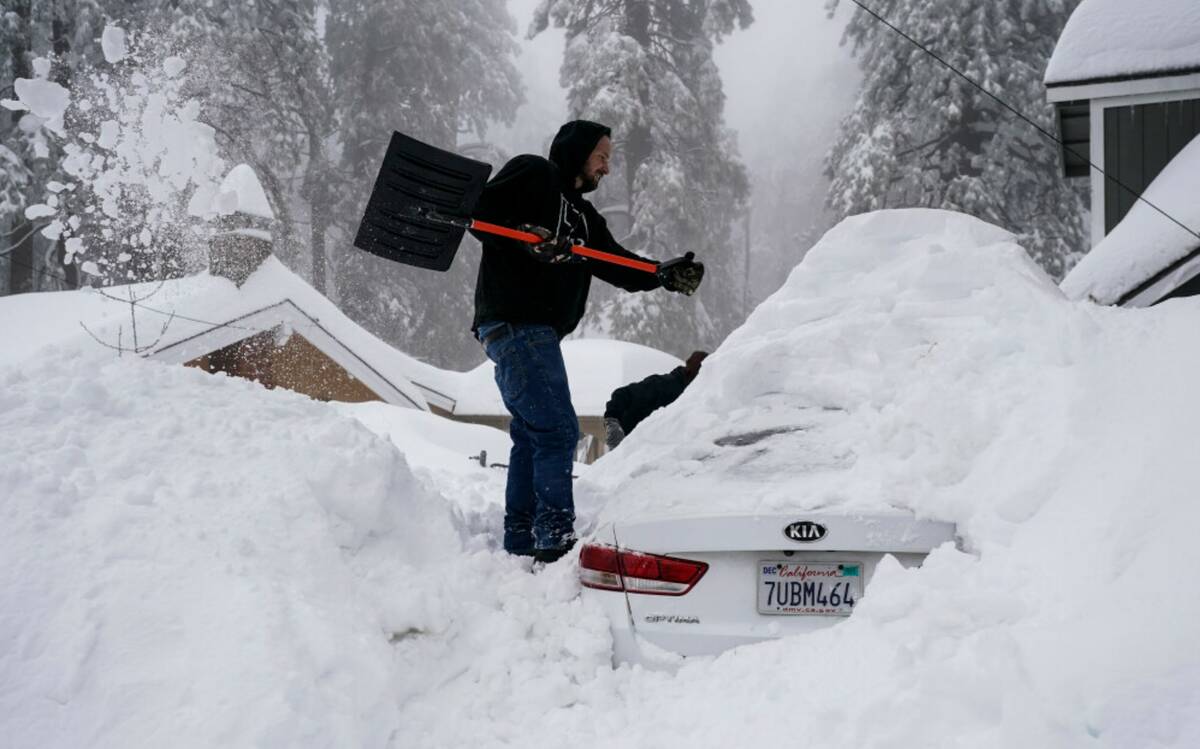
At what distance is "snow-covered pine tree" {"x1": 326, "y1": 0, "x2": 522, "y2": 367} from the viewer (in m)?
29.9

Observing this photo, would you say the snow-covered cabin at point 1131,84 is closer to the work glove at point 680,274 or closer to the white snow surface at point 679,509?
the white snow surface at point 679,509

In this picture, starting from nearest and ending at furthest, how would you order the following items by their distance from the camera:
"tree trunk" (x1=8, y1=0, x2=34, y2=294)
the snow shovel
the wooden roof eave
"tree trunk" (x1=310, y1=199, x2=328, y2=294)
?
the snow shovel, the wooden roof eave, "tree trunk" (x1=8, y1=0, x2=34, y2=294), "tree trunk" (x1=310, y1=199, x2=328, y2=294)

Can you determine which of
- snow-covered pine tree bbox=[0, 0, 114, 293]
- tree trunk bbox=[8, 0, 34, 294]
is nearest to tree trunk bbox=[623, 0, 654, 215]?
snow-covered pine tree bbox=[0, 0, 114, 293]

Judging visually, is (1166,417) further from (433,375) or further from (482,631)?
(433,375)

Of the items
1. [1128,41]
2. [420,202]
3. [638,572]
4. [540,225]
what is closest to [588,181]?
[540,225]

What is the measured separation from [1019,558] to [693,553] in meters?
0.90

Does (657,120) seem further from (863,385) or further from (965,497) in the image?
(965,497)

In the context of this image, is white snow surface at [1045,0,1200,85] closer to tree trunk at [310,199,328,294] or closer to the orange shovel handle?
the orange shovel handle

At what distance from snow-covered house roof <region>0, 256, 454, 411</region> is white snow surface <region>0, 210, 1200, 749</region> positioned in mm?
10214

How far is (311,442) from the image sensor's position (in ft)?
11.1

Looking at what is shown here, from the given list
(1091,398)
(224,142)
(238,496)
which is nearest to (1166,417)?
(1091,398)

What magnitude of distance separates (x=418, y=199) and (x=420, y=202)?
15 mm

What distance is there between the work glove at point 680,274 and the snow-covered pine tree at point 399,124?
26265 mm

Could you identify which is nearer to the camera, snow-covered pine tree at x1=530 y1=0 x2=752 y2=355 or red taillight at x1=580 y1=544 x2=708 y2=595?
red taillight at x1=580 y1=544 x2=708 y2=595
